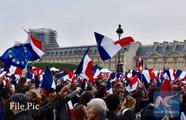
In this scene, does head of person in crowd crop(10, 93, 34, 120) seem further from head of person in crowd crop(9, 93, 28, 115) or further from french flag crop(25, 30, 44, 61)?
french flag crop(25, 30, 44, 61)

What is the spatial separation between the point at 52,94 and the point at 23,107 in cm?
184

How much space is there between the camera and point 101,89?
1011 centimetres

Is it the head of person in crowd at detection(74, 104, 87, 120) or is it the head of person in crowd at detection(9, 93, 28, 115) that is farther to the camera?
the head of person in crowd at detection(9, 93, 28, 115)

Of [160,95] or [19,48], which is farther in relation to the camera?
[19,48]

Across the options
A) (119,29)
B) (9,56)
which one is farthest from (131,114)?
(119,29)

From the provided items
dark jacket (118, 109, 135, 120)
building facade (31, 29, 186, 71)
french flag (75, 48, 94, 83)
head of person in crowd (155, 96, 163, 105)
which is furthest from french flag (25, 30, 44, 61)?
building facade (31, 29, 186, 71)

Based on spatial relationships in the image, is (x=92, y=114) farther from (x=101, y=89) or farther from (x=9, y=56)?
(x=9, y=56)

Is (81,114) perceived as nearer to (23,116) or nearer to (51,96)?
(23,116)

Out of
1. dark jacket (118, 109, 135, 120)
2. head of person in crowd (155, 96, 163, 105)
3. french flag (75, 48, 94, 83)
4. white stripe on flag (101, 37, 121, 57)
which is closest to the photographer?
head of person in crowd (155, 96, 163, 105)

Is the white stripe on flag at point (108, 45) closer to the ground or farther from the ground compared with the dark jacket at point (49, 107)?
farther from the ground

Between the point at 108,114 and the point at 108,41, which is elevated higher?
the point at 108,41

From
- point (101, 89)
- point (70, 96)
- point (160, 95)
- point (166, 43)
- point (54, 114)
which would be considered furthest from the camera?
point (166, 43)

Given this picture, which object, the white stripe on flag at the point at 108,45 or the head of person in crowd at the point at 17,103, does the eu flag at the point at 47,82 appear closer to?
the head of person in crowd at the point at 17,103

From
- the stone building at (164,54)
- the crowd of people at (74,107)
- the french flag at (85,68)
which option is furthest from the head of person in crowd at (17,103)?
the stone building at (164,54)
